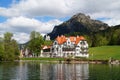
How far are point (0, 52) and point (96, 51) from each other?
59.4m

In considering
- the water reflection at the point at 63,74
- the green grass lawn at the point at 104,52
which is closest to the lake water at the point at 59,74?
the water reflection at the point at 63,74

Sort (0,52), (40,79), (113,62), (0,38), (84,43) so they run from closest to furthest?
(40,79), (113,62), (0,52), (0,38), (84,43)

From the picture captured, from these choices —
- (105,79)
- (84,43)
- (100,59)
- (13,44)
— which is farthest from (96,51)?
(105,79)

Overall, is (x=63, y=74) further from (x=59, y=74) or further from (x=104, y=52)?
(x=104, y=52)

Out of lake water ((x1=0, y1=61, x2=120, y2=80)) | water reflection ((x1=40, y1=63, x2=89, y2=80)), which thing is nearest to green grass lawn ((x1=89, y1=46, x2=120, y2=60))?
lake water ((x1=0, y1=61, x2=120, y2=80))

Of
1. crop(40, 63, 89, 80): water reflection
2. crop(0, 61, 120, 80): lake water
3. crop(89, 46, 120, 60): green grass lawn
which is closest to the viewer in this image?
crop(0, 61, 120, 80): lake water

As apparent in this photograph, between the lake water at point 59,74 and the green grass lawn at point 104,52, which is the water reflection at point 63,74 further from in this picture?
the green grass lawn at point 104,52

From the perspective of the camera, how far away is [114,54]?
174m

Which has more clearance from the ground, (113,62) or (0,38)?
(0,38)

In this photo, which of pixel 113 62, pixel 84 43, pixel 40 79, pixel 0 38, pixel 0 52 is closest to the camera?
pixel 40 79

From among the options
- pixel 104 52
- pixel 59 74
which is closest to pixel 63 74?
pixel 59 74

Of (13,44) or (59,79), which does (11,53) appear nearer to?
(13,44)

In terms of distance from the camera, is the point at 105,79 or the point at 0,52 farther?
the point at 0,52

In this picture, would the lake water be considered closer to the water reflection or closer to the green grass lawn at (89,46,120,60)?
the water reflection
